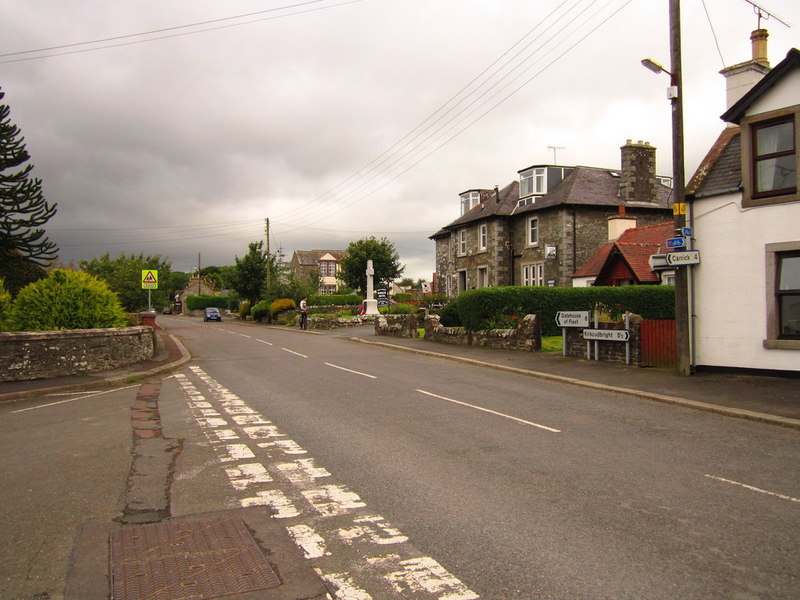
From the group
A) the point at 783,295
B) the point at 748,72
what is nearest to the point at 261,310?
the point at 748,72

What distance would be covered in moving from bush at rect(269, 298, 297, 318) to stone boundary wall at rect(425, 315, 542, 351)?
29.0 meters

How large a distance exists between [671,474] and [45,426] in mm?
9362

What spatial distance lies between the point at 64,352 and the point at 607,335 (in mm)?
14573

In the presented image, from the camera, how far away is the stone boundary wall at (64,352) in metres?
14.6

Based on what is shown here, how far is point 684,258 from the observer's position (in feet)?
44.8

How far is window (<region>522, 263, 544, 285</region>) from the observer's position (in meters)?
38.3

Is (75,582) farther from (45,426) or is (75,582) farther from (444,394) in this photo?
(444,394)

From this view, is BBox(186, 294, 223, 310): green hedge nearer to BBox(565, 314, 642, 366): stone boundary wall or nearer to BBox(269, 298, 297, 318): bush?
BBox(269, 298, 297, 318): bush

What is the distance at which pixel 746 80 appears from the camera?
48.6ft

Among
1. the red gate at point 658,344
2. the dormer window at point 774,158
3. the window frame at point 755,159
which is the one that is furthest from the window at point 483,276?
the dormer window at point 774,158

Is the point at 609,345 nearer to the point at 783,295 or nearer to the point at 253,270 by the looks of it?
the point at 783,295

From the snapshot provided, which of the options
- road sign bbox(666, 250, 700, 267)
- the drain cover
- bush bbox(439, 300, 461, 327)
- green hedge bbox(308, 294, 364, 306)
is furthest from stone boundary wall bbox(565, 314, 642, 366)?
green hedge bbox(308, 294, 364, 306)

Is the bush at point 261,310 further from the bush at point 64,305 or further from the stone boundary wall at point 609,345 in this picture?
the stone boundary wall at point 609,345

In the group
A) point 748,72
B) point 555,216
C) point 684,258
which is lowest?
point 684,258
